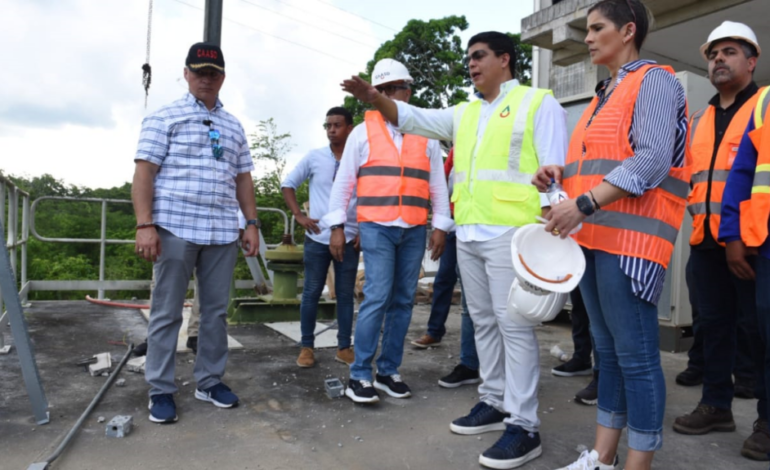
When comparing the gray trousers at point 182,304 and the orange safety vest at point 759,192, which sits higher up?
the orange safety vest at point 759,192

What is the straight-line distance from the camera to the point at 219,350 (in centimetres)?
341

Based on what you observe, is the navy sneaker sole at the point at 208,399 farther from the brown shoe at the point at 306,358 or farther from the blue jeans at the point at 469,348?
the blue jeans at the point at 469,348

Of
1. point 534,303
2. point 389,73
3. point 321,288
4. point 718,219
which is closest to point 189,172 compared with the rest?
point 389,73

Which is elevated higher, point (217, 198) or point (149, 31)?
point (149, 31)

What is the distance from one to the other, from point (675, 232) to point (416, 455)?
146 centimetres

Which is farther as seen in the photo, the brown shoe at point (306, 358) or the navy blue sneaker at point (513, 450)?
the brown shoe at point (306, 358)

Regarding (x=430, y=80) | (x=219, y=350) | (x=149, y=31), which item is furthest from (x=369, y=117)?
(x=430, y=80)

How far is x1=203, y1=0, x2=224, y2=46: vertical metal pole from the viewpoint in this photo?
4.86 metres

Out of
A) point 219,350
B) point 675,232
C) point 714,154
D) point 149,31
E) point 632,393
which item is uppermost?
point 149,31

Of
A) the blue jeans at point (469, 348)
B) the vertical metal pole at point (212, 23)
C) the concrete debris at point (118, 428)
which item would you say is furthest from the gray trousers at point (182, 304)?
the vertical metal pole at point (212, 23)

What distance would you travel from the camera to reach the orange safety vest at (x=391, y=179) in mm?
3443

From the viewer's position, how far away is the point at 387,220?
134 inches

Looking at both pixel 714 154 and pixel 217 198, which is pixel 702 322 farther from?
pixel 217 198

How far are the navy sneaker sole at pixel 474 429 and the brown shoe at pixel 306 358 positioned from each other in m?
1.51
